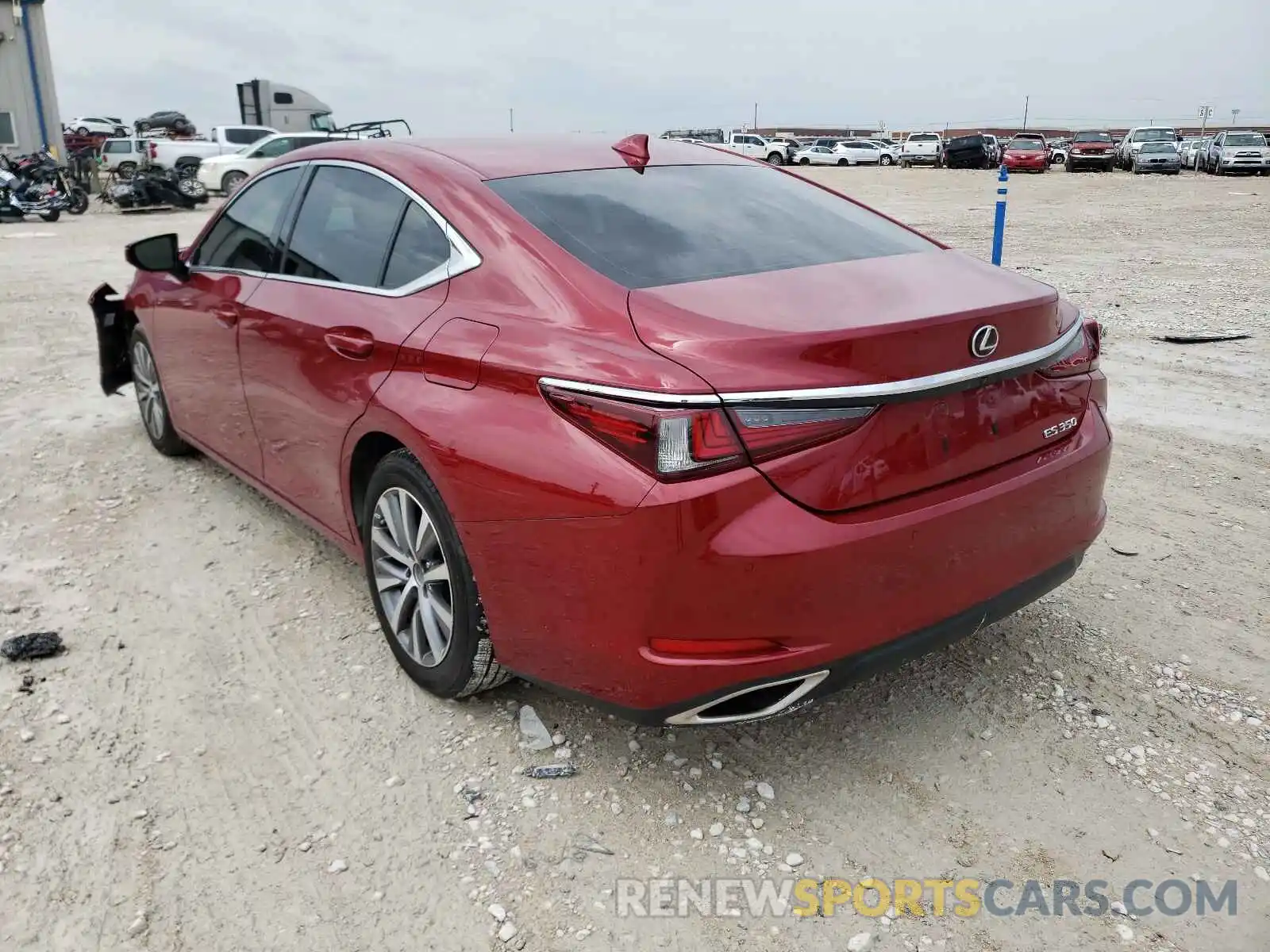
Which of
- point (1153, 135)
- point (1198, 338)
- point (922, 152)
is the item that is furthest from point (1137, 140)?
point (1198, 338)

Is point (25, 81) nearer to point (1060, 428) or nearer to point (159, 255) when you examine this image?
point (159, 255)

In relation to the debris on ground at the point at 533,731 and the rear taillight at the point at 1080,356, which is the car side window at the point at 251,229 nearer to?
the debris on ground at the point at 533,731

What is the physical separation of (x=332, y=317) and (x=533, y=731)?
1.43 meters

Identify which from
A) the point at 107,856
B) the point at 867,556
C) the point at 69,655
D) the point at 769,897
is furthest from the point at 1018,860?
the point at 69,655

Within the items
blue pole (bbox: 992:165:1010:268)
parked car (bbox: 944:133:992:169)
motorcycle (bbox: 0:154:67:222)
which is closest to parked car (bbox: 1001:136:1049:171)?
parked car (bbox: 944:133:992:169)

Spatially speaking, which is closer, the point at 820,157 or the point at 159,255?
the point at 159,255

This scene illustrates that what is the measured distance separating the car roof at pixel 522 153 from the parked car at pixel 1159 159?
34773mm

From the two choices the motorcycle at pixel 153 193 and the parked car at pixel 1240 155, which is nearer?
the motorcycle at pixel 153 193

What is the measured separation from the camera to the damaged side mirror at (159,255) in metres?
4.38

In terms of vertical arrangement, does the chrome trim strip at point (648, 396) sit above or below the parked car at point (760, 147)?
below

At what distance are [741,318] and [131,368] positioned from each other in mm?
4419

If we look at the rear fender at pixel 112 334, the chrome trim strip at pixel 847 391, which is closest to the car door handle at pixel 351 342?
the chrome trim strip at pixel 847 391

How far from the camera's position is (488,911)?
229cm

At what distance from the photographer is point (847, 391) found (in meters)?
2.21
